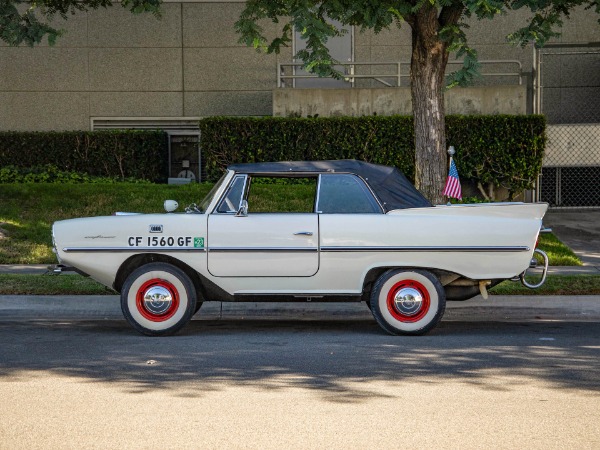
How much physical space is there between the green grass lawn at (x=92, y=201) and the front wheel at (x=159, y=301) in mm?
6219

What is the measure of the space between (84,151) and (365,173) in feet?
38.6

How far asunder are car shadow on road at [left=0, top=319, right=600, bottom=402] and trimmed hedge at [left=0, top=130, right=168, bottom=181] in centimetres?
1001

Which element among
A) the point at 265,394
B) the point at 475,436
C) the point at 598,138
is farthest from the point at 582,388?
the point at 598,138

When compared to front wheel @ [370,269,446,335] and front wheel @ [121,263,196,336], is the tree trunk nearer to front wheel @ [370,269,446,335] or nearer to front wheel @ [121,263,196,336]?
front wheel @ [370,269,446,335]

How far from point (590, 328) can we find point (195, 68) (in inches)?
528

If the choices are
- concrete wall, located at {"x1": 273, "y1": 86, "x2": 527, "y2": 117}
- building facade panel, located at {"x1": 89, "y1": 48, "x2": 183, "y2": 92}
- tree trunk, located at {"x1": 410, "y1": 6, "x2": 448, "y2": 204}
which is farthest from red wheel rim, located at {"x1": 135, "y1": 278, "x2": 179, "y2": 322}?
building facade panel, located at {"x1": 89, "y1": 48, "x2": 183, "y2": 92}

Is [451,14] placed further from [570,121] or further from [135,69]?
[135,69]

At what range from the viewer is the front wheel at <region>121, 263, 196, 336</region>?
9.69 m

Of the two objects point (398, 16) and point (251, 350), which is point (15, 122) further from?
point (251, 350)

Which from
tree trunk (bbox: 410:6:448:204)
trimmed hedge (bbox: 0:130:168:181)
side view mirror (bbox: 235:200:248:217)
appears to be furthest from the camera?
trimmed hedge (bbox: 0:130:168:181)

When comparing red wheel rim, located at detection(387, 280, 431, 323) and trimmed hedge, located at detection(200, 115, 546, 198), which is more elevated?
trimmed hedge, located at detection(200, 115, 546, 198)

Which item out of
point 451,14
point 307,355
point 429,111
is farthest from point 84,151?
point 307,355

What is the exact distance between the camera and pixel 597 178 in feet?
66.5

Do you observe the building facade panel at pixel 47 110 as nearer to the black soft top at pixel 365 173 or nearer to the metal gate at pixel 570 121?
the metal gate at pixel 570 121
